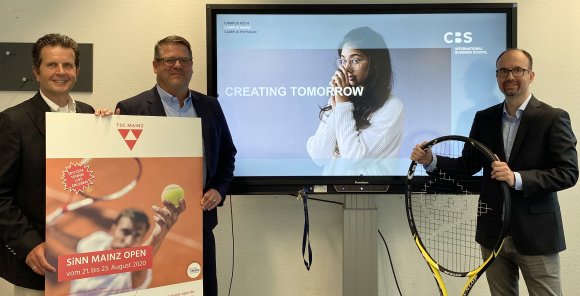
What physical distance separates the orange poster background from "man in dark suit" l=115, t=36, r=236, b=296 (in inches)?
5.0

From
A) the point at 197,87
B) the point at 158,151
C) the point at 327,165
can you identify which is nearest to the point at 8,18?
the point at 197,87

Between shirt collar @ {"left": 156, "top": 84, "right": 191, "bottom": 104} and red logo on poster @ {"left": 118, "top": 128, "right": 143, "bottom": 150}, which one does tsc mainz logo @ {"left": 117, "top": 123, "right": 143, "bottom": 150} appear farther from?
shirt collar @ {"left": 156, "top": 84, "right": 191, "bottom": 104}

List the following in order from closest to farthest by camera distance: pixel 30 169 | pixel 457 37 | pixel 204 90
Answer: pixel 30 169 → pixel 457 37 → pixel 204 90

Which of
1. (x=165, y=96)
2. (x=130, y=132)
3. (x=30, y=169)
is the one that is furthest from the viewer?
(x=165, y=96)

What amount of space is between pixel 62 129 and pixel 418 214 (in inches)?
71.5

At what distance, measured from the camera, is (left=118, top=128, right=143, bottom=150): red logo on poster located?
4.93ft

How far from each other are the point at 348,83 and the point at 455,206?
970mm

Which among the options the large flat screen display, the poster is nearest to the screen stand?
the large flat screen display

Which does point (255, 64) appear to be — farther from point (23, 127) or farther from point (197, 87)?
point (23, 127)

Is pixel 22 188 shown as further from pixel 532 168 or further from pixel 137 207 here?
pixel 532 168

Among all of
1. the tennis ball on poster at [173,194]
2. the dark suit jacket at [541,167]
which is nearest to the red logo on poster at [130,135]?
the tennis ball on poster at [173,194]

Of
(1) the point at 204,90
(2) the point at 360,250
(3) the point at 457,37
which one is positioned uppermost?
(3) the point at 457,37

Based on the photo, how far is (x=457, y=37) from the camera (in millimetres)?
2188

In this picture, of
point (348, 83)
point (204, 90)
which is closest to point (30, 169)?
point (204, 90)
